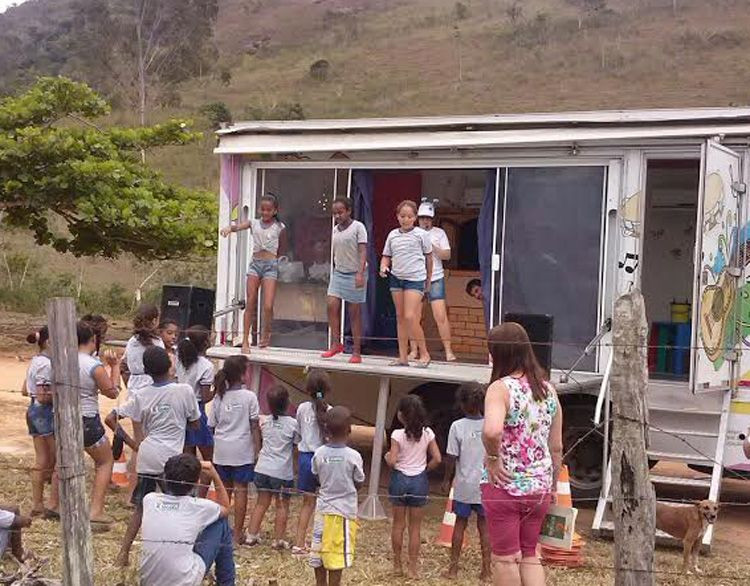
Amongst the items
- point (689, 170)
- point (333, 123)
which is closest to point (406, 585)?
point (333, 123)

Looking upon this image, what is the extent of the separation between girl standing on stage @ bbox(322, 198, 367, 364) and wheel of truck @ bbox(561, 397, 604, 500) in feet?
5.98

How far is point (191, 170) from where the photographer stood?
39.2 m

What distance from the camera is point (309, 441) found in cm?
738

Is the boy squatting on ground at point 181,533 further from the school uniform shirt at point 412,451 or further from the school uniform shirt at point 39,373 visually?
the school uniform shirt at point 39,373

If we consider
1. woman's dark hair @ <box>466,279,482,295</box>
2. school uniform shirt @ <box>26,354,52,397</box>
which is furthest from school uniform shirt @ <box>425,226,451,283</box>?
school uniform shirt @ <box>26,354,52,397</box>

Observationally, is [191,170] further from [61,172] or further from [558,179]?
[558,179]

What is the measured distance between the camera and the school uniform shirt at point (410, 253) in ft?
29.5

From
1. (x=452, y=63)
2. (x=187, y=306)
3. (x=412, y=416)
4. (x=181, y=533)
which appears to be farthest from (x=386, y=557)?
(x=452, y=63)

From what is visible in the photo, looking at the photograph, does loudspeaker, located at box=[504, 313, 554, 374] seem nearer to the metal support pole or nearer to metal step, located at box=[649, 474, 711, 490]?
metal step, located at box=[649, 474, 711, 490]

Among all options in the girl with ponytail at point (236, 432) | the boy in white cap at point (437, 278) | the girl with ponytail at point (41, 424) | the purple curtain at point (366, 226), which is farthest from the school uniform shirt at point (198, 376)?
the purple curtain at point (366, 226)

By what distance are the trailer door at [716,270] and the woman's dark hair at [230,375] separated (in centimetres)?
325

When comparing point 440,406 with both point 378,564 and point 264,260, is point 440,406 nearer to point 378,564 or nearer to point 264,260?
point 264,260

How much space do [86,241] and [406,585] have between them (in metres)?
8.80

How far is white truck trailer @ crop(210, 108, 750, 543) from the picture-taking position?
8492mm
